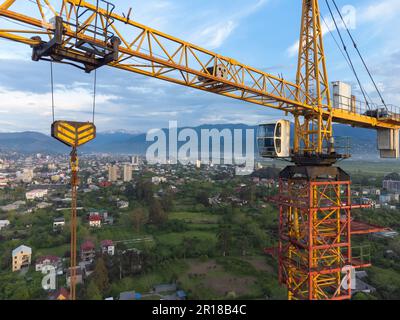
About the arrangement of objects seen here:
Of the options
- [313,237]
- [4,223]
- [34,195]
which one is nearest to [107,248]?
[4,223]

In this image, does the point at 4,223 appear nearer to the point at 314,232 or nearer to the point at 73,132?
the point at 73,132

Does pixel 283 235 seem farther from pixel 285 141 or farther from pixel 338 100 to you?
pixel 338 100

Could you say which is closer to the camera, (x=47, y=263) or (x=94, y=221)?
(x=47, y=263)

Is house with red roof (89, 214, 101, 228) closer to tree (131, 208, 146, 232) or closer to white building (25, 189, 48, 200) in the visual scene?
tree (131, 208, 146, 232)

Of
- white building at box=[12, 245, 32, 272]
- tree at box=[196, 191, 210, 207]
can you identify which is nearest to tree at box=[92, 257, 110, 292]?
white building at box=[12, 245, 32, 272]
